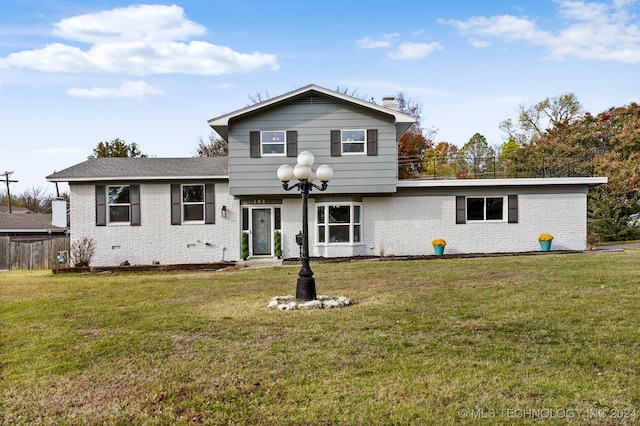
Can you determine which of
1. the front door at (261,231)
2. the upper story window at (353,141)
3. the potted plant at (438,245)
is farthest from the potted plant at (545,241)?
the front door at (261,231)

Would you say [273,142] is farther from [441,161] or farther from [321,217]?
[441,161]

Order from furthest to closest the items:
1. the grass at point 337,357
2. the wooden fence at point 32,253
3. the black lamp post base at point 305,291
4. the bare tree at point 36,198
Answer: the bare tree at point 36,198, the wooden fence at point 32,253, the black lamp post base at point 305,291, the grass at point 337,357

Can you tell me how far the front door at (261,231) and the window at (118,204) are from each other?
4653 mm

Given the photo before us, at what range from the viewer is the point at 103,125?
110ft

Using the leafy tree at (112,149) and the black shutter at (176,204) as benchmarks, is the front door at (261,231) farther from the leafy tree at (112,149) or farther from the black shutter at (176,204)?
the leafy tree at (112,149)

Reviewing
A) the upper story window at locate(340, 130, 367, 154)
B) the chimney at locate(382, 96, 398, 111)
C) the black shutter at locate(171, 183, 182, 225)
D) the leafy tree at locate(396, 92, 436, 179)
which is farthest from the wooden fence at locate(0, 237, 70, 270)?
the leafy tree at locate(396, 92, 436, 179)

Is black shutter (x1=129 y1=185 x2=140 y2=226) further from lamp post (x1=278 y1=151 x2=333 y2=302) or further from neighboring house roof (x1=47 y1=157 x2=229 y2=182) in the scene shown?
lamp post (x1=278 y1=151 x2=333 y2=302)

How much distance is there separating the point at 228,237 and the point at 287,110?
512 cm

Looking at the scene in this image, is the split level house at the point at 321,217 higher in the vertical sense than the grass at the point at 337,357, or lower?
higher

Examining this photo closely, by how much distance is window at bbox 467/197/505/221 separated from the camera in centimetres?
1894

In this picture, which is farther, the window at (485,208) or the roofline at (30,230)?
the roofline at (30,230)

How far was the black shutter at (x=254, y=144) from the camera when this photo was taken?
1803 cm

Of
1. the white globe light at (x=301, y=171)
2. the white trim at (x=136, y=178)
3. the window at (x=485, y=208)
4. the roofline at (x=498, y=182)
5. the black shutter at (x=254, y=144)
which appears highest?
the black shutter at (x=254, y=144)

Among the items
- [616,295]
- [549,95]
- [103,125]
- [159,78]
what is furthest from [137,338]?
[549,95]
